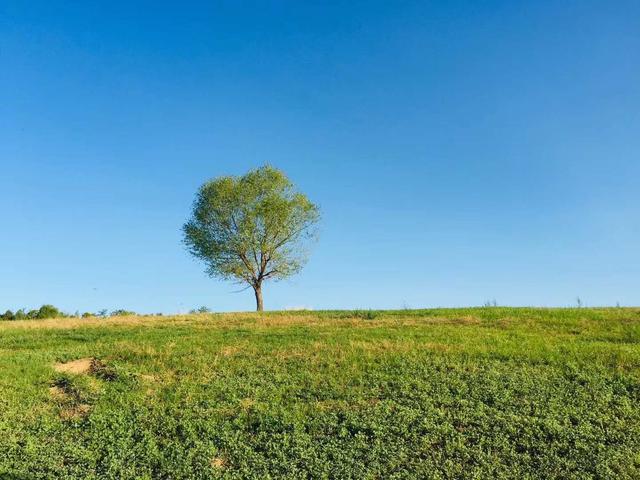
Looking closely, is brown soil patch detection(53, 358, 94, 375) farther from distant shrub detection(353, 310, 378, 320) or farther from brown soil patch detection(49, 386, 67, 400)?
distant shrub detection(353, 310, 378, 320)

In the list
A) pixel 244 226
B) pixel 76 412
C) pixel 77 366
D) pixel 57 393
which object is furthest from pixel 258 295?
pixel 76 412

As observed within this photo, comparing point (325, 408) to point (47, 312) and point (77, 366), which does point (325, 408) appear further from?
point (47, 312)

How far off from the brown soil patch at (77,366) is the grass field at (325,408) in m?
0.10

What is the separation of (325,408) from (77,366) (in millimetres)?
9902

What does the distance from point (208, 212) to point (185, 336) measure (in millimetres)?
32091

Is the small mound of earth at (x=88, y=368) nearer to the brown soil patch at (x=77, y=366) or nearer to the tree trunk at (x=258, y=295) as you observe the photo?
the brown soil patch at (x=77, y=366)

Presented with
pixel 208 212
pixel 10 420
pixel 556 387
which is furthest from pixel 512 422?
pixel 208 212

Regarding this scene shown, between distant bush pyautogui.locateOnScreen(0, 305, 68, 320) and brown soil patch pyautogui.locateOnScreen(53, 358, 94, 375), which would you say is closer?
brown soil patch pyautogui.locateOnScreen(53, 358, 94, 375)

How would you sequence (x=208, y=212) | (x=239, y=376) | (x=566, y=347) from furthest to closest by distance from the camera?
1. (x=208, y=212)
2. (x=566, y=347)
3. (x=239, y=376)

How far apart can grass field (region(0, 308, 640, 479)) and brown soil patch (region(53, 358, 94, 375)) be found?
10 centimetres

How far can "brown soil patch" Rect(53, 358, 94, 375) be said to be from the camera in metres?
18.9

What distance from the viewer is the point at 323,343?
22.7 m

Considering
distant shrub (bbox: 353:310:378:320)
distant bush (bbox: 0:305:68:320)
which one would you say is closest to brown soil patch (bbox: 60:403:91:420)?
distant shrub (bbox: 353:310:378:320)

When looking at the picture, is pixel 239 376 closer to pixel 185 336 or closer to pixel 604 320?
pixel 185 336
